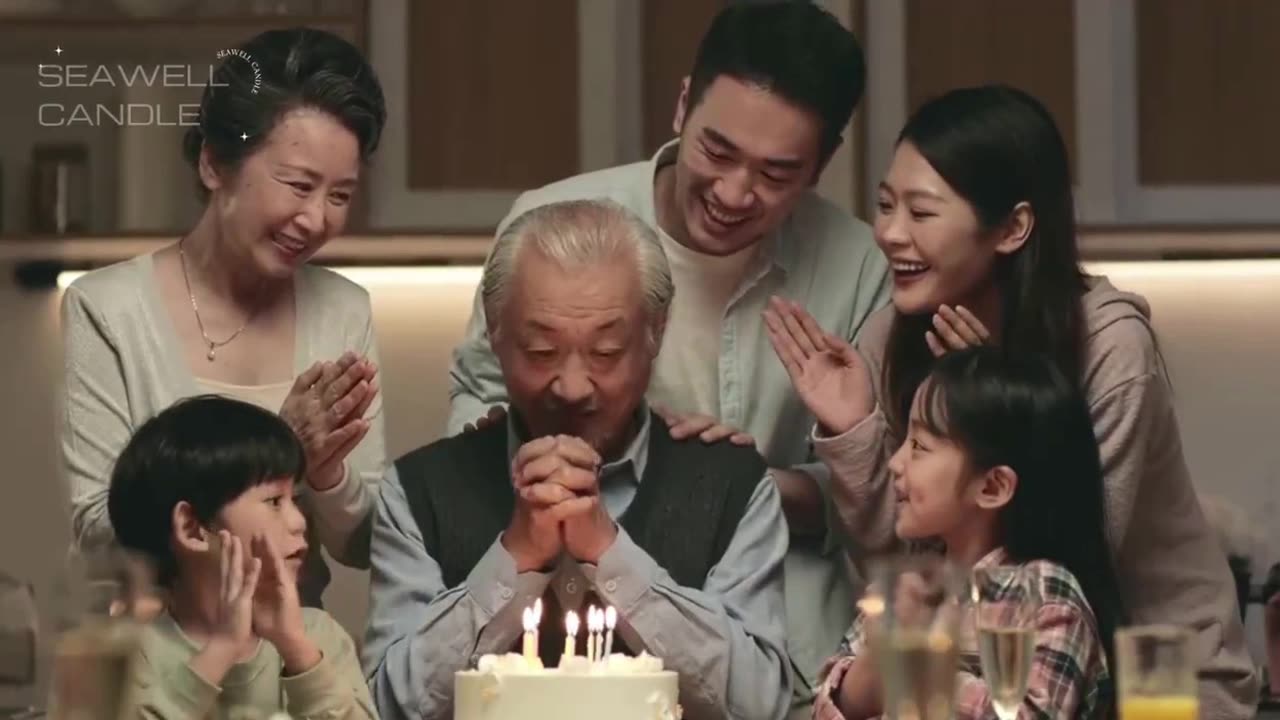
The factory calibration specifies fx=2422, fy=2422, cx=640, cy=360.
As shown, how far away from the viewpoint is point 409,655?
2.27 metres

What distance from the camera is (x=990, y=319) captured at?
8.61ft

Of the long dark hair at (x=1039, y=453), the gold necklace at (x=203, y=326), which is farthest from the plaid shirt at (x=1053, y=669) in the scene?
the gold necklace at (x=203, y=326)

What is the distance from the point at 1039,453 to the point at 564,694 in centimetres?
63

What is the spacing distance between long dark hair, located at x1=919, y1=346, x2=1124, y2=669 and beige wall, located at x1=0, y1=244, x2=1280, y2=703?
1.41 metres

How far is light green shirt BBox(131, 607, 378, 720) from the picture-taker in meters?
2.13

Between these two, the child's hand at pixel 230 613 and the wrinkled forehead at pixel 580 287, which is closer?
the child's hand at pixel 230 613

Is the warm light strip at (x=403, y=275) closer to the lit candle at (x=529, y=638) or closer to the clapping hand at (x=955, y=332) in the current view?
the clapping hand at (x=955, y=332)

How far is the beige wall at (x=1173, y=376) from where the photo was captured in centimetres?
375

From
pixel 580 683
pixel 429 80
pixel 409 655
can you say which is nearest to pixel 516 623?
pixel 409 655

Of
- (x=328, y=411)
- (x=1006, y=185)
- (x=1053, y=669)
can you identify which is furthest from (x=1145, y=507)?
(x=328, y=411)

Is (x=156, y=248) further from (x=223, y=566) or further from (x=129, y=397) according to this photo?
(x=223, y=566)

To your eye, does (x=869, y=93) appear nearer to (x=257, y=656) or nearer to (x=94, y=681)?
(x=257, y=656)

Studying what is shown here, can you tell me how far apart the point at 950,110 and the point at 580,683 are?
94 centimetres

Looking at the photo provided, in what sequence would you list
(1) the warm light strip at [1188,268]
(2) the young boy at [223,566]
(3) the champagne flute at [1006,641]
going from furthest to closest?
(1) the warm light strip at [1188,268] → (2) the young boy at [223,566] → (3) the champagne flute at [1006,641]
